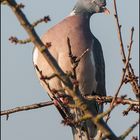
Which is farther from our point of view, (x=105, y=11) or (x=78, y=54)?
(x=105, y=11)

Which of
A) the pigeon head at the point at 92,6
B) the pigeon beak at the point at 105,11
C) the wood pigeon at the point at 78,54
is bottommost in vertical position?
the wood pigeon at the point at 78,54

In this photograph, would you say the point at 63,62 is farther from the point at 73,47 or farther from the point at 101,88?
the point at 101,88

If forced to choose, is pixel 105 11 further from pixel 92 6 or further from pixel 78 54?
pixel 78 54

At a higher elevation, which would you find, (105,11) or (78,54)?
(105,11)

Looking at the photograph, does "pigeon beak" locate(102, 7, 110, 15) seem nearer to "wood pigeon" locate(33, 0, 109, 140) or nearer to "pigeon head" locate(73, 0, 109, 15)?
"pigeon head" locate(73, 0, 109, 15)

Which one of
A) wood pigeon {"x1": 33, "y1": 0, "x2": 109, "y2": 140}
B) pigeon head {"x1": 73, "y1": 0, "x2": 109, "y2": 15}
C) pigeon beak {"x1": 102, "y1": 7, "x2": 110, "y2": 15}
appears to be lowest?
wood pigeon {"x1": 33, "y1": 0, "x2": 109, "y2": 140}

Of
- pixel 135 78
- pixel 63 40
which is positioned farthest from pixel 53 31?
pixel 135 78

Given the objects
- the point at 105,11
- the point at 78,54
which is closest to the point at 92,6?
the point at 105,11

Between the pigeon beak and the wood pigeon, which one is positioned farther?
the pigeon beak

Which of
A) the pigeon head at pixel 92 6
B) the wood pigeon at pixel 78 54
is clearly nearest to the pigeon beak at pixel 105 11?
the pigeon head at pixel 92 6

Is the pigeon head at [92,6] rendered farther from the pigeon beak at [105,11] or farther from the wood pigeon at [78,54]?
the wood pigeon at [78,54]

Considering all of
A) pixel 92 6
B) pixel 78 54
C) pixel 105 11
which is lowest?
pixel 78 54

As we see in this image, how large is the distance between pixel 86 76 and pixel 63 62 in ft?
1.08

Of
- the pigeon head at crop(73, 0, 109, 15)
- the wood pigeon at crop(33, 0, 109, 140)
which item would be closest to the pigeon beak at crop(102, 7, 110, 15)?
the pigeon head at crop(73, 0, 109, 15)
